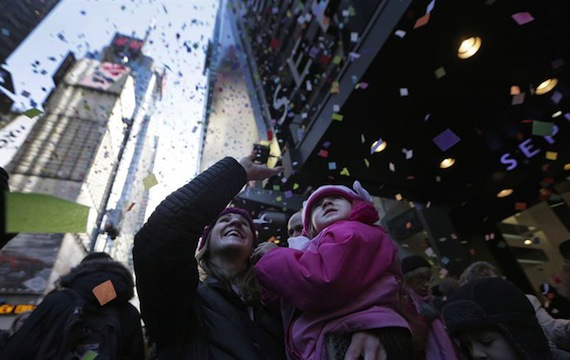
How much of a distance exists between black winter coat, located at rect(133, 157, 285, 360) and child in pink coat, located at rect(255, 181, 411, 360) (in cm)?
23

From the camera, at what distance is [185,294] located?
4.17ft

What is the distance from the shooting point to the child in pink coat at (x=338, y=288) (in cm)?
122

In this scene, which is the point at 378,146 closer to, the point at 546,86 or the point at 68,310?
the point at 546,86

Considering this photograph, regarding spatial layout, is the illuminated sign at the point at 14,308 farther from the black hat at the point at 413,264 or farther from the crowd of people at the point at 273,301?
the black hat at the point at 413,264

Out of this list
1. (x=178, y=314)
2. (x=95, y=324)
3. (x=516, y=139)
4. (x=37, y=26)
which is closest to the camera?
(x=178, y=314)

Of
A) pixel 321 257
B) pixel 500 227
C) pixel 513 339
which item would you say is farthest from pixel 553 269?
pixel 321 257

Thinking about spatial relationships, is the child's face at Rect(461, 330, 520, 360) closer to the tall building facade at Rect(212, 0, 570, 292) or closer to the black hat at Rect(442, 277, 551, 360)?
the black hat at Rect(442, 277, 551, 360)

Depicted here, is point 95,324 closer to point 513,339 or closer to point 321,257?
point 321,257

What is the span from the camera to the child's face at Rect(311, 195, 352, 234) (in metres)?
1.77

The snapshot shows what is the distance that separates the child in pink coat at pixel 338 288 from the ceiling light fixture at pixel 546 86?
442 centimetres

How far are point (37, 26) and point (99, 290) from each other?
320 inches

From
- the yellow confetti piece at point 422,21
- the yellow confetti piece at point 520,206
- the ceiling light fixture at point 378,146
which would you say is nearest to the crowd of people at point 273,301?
the yellow confetti piece at point 422,21

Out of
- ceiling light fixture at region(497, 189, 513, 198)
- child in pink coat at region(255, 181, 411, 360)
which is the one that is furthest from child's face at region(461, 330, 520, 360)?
ceiling light fixture at region(497, 189, 513, 198)

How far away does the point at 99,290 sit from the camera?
2363mm
